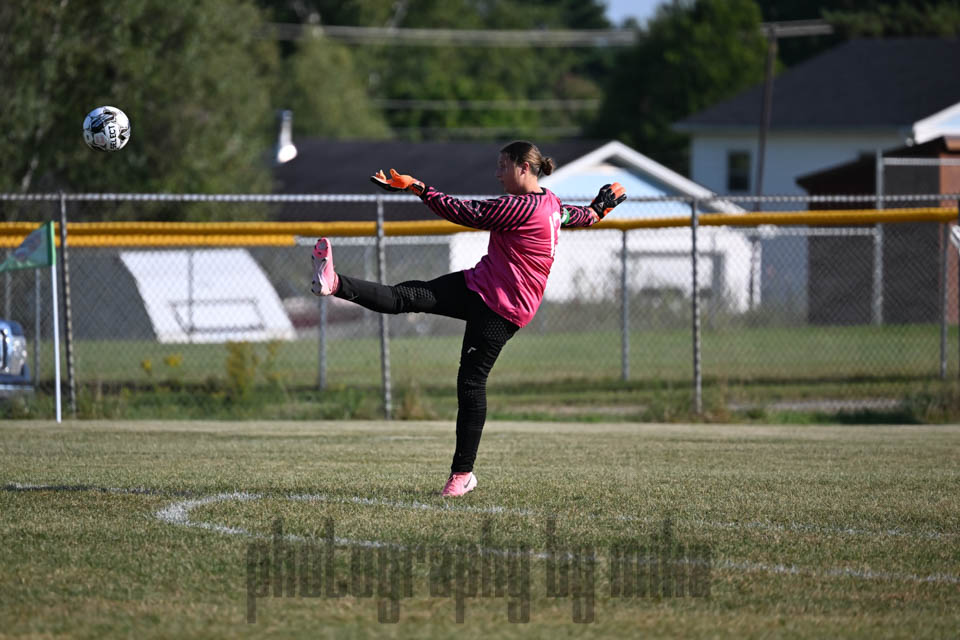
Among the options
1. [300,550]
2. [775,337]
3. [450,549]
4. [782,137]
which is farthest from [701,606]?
[782,137]

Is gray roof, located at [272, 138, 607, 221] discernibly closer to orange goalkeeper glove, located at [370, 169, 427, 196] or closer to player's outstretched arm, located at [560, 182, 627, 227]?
player's outstretched arm, located at [560, 182, 627, 227]

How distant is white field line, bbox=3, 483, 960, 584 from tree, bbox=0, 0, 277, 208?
2320cm

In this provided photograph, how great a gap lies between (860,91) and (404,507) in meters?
39.8

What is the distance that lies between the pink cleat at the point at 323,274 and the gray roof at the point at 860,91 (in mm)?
35929

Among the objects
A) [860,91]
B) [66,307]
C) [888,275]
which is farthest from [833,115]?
[66,307]

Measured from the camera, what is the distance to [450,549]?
18.1 feet

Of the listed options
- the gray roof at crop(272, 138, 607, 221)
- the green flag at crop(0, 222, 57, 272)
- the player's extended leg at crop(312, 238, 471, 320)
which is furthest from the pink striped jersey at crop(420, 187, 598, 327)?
the gray roof at crop(272, 138, 607, 221)

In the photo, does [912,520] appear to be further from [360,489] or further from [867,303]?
[867,303]

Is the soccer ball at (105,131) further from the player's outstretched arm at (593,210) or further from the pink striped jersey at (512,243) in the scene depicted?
the player's outstretched arm at (593,210)

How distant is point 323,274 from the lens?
260 inches

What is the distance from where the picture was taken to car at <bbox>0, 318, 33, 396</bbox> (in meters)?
12.0

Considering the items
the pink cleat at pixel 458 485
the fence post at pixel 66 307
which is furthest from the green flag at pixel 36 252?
the pink cleat at pixel 458 485

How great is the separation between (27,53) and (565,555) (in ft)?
85.2

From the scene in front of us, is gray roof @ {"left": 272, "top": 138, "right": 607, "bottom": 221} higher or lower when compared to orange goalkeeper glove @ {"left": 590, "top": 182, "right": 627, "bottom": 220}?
higher
